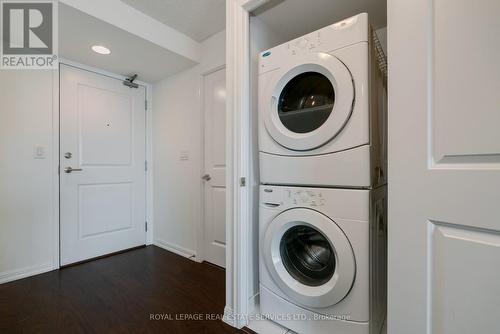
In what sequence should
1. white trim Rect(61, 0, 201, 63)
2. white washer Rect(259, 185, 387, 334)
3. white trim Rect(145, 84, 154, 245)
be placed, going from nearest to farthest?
white washer Rect(259, 185, 387, 334), white trim Rect(61, 0, 201, 63), white trim Rect(145, 84, 154, 245)

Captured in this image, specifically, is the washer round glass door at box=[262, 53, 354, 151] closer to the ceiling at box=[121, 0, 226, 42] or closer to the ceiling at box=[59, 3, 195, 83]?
the ceiling at box=[121, 0, 226, 42]

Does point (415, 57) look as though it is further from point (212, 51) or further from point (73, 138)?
point (73, 138)

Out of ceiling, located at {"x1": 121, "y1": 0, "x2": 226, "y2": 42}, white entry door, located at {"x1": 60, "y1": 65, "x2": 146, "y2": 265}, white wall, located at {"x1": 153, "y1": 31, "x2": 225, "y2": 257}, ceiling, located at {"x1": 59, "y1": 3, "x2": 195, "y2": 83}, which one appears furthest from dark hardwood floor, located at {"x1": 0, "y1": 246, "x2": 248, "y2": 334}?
ceiling, located at {"x1": 121, "y1": 0, "x2": 226, "y2": 42}

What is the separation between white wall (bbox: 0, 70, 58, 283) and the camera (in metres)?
1.84

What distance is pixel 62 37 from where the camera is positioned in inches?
69.1

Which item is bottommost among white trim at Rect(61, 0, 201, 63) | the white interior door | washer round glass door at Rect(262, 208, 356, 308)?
washer round glass door at Rect(262, 208, 356, 308)

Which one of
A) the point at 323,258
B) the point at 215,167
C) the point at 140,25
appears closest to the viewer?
the point at 323,258

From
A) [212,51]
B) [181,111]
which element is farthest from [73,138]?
[212,51]

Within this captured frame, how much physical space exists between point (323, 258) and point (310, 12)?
1.53 meters

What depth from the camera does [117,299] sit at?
1595 mm

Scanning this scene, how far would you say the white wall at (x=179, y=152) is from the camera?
7.45 ft

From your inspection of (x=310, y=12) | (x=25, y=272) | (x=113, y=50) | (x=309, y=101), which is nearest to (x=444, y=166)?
(x=309, y=101)

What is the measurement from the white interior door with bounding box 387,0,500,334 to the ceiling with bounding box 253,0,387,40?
2.29 feet

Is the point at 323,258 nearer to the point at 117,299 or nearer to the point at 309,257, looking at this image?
the point at 309,257
